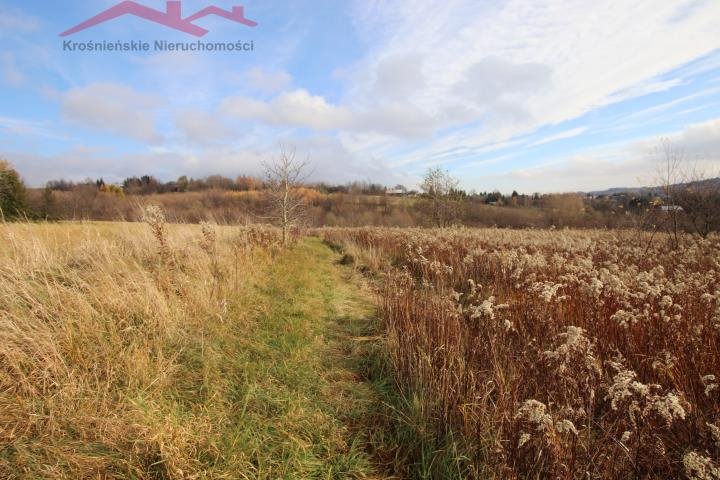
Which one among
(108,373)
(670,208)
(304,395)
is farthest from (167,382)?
(670,208)

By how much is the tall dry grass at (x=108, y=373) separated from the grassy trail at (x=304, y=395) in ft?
1.01

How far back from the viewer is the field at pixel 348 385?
238cm

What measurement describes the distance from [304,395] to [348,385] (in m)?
0.58

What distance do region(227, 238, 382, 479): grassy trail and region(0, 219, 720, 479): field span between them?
0.02 metres

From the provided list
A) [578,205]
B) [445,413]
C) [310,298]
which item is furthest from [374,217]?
[445,413]

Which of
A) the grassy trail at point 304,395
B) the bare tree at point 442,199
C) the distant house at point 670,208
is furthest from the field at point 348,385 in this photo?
the bare tree at point 442,199

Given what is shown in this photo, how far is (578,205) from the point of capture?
2397 inches

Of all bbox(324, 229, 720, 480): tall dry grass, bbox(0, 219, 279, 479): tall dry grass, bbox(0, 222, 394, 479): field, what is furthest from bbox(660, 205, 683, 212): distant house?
bbox(0, 219, 279, 479): tall dry grass

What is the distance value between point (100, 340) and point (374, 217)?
70552 millimetres

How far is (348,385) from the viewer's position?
3.94m

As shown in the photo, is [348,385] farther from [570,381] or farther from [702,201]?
[702,201]

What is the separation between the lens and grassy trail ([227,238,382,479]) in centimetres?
271

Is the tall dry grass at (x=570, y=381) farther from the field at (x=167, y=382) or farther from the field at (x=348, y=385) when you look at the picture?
the field at (x=167, y=382)

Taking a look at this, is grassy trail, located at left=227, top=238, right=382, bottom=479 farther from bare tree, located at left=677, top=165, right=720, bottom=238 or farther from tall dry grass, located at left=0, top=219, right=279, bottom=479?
bare tree, located at left=677, top=165, right=720, bottom=238
